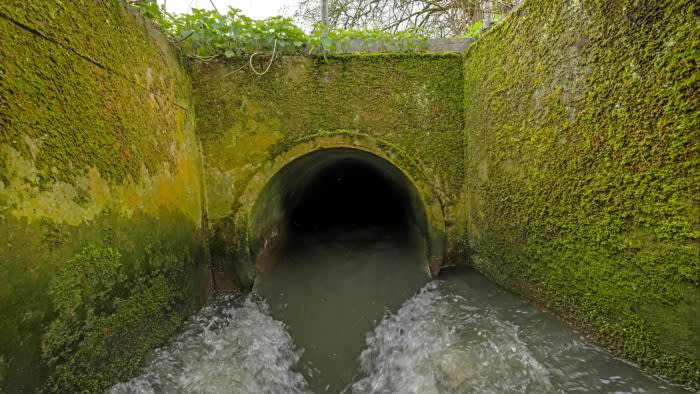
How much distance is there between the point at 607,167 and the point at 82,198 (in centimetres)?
363

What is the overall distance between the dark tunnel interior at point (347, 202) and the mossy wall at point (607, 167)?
3.08 meters

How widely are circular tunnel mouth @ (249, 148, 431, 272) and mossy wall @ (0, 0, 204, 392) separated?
156 cm

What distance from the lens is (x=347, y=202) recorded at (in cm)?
925

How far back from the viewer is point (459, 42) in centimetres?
434

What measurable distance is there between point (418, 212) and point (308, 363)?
2812mm

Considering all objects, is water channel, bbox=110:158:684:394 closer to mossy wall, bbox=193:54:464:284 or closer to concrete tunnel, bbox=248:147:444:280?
concrete tunnel, bbox=248:147:444:280

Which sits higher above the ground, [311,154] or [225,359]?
[311,154]

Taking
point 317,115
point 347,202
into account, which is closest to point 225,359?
point 317,115

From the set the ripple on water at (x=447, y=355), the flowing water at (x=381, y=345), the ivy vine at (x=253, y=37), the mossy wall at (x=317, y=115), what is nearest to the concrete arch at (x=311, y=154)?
the mossy wall at (x=317, y=115)

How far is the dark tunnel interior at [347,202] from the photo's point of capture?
6848 millimetres

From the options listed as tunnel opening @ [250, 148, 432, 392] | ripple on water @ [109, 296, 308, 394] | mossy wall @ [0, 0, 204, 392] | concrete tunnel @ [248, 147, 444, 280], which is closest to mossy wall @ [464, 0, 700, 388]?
concrete tunnel @ [248, 147, 444, 280]

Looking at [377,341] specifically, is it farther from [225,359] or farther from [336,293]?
[225,359]

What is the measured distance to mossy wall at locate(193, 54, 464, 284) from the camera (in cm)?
420

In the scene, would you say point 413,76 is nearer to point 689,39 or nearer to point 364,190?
point 689,39
